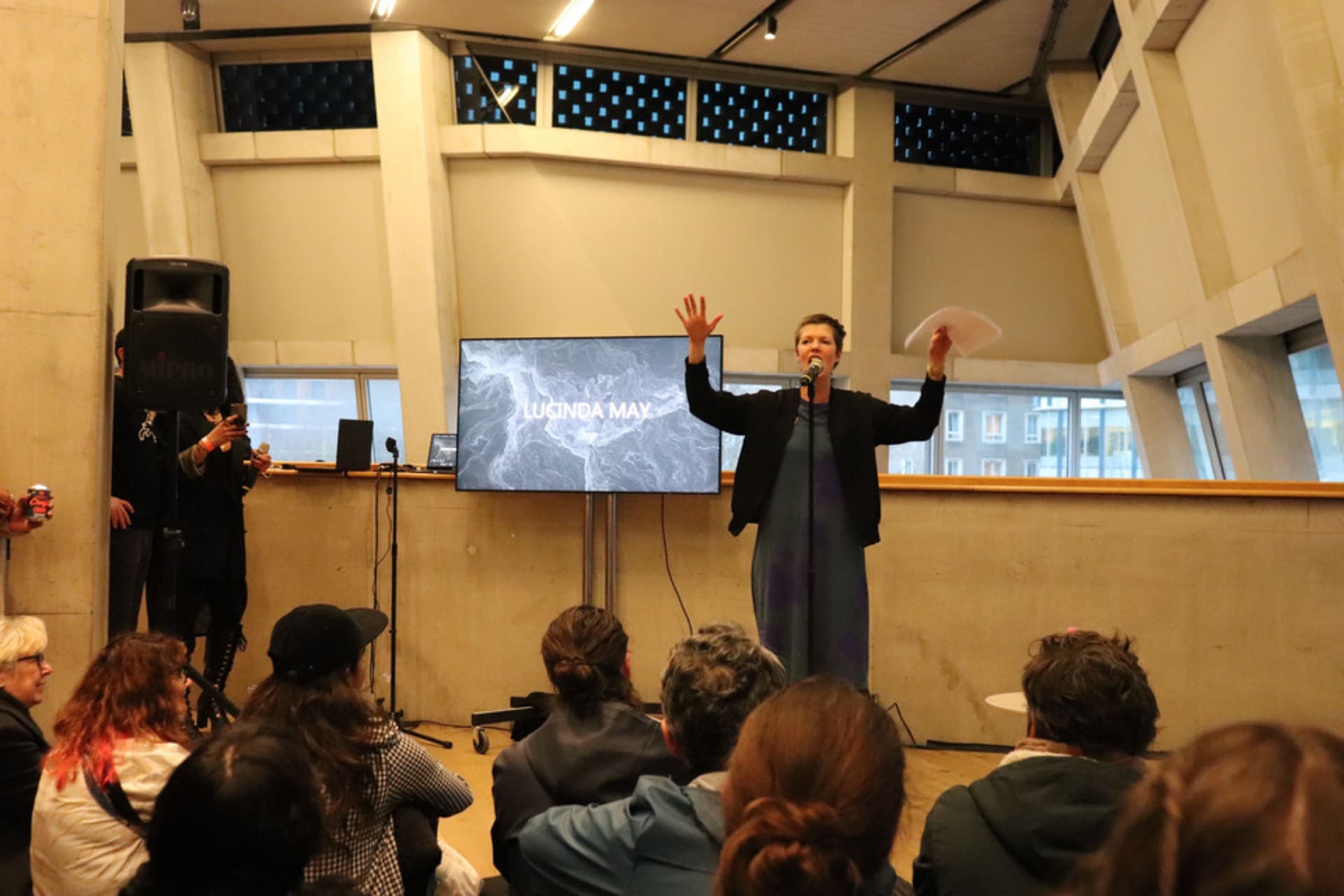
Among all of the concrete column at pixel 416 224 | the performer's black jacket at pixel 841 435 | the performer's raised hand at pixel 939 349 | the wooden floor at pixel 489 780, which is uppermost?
the concrete column at pixel 416 224

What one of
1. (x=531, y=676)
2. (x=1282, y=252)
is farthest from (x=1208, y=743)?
(x=1282, y=252)

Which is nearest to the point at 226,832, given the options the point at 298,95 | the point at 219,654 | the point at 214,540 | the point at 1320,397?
the point at 214,540

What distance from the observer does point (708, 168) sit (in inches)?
339

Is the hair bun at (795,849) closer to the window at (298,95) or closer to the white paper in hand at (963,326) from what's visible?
the white paper in hand at (963,326)

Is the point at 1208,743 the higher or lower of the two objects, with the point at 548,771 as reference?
higher

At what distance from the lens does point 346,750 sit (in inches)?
70.3

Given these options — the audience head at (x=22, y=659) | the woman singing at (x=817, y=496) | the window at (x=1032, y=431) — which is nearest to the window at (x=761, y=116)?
the window at (x=1032, y=431)

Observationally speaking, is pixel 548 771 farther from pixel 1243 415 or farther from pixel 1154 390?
pixel 1154 390

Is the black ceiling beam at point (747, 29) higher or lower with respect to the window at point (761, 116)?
higher

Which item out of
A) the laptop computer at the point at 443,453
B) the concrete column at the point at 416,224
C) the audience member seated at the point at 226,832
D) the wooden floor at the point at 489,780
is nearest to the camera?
the audience member seated at the point at 226,832

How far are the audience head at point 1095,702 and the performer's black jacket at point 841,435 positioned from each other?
120 centimetres

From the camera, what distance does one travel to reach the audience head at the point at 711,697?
1606mm

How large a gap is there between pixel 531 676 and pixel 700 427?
123cm

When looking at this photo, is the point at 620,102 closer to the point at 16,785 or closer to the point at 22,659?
the point at 22,659
